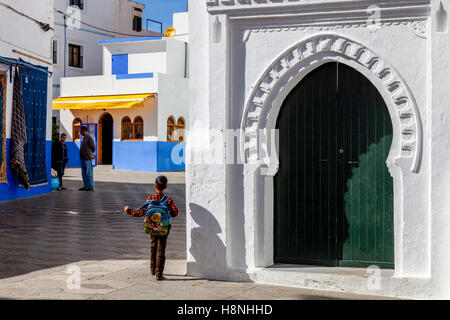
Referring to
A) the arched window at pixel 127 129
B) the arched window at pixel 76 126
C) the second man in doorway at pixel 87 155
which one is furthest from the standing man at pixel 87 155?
the arched window at pixel 76 126

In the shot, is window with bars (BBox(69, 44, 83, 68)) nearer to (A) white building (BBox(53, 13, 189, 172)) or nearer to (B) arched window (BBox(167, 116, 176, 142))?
(A) white building (BBox(53, 13, 189, 172))

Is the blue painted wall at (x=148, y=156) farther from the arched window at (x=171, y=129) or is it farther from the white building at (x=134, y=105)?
the arched window at (x=171, y=129)

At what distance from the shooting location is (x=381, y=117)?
231 inches

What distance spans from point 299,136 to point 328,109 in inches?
15.5

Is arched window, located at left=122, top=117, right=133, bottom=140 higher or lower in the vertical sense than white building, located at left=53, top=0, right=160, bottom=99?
lower

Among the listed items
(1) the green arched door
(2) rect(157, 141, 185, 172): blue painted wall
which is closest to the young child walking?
(1) the green arched door

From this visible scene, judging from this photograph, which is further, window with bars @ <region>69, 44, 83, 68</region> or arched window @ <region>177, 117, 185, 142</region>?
window with bars @ <region>69, 44, 83, 68</region>

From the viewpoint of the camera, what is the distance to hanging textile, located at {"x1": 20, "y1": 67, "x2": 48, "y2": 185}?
13.9 meters

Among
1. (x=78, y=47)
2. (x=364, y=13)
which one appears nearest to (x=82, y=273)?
(x=364, y=13)

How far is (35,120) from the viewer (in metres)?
14.4

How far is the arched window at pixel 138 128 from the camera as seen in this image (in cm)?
A: 2592

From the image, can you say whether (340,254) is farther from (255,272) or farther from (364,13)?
(364,13)

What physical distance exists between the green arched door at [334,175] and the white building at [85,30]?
2513cm

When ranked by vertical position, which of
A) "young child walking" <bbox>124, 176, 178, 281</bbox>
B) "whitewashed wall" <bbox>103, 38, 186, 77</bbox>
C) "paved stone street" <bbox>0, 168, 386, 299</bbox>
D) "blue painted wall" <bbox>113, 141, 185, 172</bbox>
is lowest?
"paved stone street" <bbox>0, 168, 386, 299</bbox>
